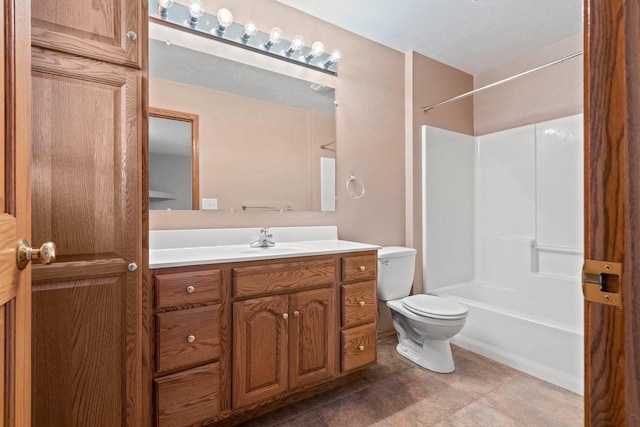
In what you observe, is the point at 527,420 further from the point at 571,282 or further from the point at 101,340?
the point at 101,340

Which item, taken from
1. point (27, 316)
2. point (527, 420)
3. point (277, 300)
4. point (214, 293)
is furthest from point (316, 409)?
point (27, 316)

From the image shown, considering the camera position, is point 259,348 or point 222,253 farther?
point 222,253

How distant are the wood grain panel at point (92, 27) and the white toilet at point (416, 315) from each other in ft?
5.94

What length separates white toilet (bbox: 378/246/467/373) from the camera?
1973 millimetres

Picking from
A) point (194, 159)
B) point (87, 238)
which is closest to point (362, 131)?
point (194, 159)

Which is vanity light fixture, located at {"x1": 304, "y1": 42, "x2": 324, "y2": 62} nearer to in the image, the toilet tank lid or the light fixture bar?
the light fixture bar

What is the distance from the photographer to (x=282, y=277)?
5.09 ft

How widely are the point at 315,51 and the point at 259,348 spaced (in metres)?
1.90

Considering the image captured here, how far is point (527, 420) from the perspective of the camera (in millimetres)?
1577

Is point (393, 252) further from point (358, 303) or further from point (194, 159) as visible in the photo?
point (194, 159)

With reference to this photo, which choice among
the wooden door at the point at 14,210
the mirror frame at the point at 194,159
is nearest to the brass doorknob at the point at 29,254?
the wooden door at the point at 14,210

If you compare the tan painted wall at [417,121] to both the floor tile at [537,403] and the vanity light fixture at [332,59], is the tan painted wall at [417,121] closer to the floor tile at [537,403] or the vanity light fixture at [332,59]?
the vanity light fixture at [332,59]

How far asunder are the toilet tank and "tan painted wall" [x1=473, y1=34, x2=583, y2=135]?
168 centimetres

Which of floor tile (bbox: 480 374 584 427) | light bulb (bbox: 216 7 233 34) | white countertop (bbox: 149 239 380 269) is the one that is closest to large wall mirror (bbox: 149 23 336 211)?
light bulb (bbox: 216 7 233 34)
